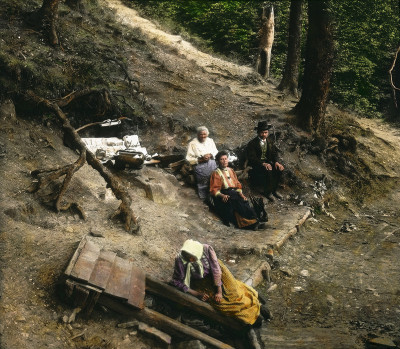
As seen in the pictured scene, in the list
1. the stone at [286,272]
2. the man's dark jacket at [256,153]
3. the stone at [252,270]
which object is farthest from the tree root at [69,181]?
the man's dark jacket at [256,153]

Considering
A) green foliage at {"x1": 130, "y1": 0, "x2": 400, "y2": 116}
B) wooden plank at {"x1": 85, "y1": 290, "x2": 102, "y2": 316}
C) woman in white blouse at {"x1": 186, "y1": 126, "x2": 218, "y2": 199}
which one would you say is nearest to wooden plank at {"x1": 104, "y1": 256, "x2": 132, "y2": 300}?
wooden plank at {"x1": 85, "y1": 290, "x2": 102, "y2": 316}

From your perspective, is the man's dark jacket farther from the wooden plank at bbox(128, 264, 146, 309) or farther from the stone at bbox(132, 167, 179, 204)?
the wooden plank at bbox(128, 264, 146, 309)

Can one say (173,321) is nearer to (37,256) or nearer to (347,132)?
(37,256)

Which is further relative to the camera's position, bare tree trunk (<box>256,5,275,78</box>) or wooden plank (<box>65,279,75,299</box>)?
bare tree trunk (<box>256,5,275,78</box>)

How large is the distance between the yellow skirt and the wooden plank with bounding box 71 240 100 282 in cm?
131

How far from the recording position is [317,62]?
458 inches

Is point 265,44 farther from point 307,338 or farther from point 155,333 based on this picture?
point 155,333

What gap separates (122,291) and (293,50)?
461 inches

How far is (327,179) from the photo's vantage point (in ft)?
36.3

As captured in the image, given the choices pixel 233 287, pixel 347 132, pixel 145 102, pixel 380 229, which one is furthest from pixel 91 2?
pixel 233 287

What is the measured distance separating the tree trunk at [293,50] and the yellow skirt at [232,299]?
34.4 ft

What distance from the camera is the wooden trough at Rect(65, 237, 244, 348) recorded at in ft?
16.9

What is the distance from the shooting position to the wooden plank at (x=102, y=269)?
17.1ft

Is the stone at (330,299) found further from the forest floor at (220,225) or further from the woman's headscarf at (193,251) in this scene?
the woman's headscarf at (193,251)
